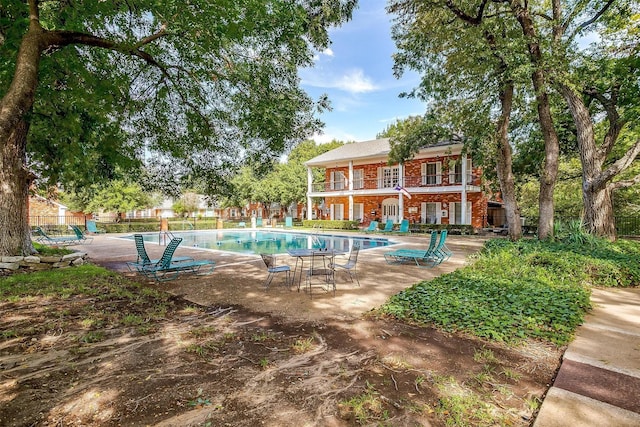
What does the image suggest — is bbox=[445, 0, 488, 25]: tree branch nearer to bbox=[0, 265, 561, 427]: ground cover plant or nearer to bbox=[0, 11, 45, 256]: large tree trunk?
bbox=[0, 265, 561, 427]: ground cover plant

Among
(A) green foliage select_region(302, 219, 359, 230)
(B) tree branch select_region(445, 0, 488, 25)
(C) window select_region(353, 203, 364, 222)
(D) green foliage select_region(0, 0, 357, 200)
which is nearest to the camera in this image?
(D) green foliage select_region(0, 0, 357, 200)

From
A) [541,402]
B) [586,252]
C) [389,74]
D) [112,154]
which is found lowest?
Answer: [541,402]

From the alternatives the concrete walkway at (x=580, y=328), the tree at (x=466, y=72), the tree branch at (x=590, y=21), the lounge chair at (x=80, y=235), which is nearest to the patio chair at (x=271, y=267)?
the concrete walkway at (x=580, y=328)

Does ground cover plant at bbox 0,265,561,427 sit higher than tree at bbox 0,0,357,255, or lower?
lower

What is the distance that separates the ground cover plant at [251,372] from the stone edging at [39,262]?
343cm

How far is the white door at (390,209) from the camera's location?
2617 cm

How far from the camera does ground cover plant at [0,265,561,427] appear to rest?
2.50m

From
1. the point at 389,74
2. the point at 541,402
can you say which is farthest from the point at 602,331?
the point at 389,74

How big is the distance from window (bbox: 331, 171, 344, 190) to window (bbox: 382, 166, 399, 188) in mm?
4016

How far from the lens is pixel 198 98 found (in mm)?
9234

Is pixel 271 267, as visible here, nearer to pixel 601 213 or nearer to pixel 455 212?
pixel 601 213

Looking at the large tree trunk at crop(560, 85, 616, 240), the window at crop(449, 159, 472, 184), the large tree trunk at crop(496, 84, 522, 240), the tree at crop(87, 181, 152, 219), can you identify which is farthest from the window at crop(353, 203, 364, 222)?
the tree at crop(87, 181, 152, 219)

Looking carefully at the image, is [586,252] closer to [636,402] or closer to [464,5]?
[636,402]

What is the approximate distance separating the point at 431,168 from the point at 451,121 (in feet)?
38.6
